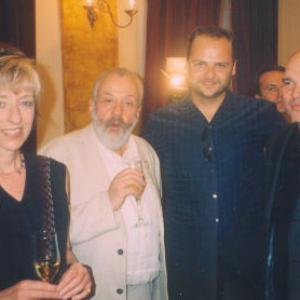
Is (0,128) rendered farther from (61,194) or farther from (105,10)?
(105,10)

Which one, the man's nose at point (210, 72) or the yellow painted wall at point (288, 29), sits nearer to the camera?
the man's nose at point (210, 72)

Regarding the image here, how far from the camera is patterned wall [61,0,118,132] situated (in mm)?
5133

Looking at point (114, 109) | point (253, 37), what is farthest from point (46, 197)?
point (253, 37)

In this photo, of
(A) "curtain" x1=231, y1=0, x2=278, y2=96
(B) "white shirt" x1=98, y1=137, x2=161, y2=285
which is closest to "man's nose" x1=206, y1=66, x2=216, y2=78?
(B) "white shirt" x1=98, y1=137, x2=161, y2=285

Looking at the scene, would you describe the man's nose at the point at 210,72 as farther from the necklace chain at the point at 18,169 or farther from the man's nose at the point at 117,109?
the necklace chain at the point at 18,169

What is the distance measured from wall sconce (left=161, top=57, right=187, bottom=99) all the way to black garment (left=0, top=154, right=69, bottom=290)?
382 centimetres

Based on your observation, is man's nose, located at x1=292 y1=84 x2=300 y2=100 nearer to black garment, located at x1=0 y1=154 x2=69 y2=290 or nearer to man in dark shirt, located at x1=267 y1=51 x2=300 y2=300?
man in dark shirt, located at x1=267 y1=51 x2=300 y2=300

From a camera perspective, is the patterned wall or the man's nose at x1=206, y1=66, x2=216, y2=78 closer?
the man's nose at x1=206, y1=66, x2=216, y2=78

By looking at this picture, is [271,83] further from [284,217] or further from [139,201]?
[139,201]

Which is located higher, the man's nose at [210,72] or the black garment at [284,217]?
the man's nose at [210,72]

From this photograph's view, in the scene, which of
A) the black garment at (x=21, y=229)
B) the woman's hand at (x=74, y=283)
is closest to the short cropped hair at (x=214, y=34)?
the black garment at (x=21, y=229)

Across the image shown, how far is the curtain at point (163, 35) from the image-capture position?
6059mm

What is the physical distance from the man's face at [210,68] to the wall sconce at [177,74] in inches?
113

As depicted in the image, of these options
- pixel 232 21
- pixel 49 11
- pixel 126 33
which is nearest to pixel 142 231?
pixel 49 11
